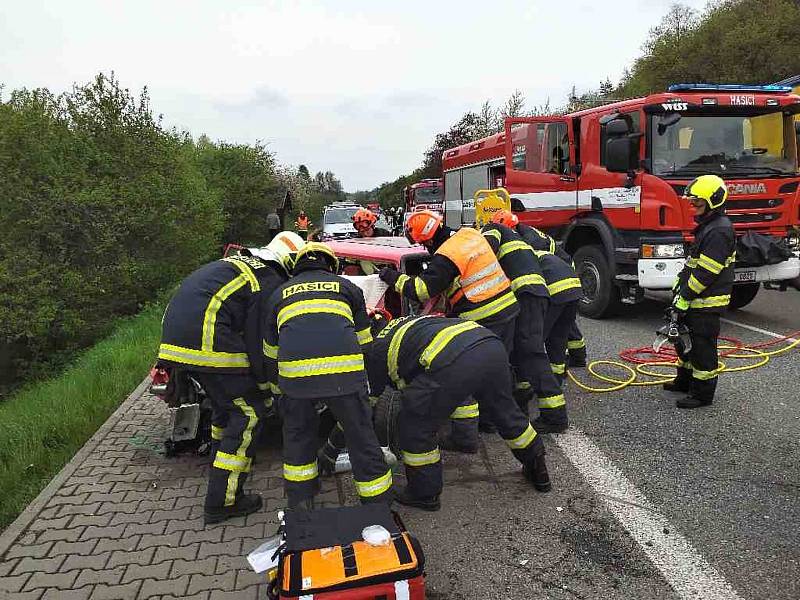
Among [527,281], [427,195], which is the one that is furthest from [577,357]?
[427,195]

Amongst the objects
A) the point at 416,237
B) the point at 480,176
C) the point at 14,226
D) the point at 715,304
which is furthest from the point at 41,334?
the point at 715,304

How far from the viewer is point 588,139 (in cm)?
768

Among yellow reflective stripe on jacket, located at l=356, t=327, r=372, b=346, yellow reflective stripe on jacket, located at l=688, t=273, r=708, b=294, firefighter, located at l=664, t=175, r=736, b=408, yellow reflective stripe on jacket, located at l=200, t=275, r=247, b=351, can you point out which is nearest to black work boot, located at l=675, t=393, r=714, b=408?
firefighter, located at l=664, t=175, r=736, b=408

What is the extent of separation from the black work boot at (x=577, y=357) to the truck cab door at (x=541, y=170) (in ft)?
8.91

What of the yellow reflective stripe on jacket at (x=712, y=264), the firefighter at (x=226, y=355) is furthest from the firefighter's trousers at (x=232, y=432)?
the yellow reflective stripe on jacket at (x=712, y=264)

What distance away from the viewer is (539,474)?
365 centimetres

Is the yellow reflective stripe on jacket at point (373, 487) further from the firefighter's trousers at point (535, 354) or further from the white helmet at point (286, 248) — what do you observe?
the firefighter's trousers at point (535, 354)

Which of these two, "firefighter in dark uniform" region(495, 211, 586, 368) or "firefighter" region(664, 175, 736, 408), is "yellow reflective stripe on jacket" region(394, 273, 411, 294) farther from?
"firefighter" region(664, 175, 736, 408)

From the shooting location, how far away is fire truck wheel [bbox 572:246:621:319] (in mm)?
7688

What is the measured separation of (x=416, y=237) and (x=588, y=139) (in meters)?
4.11

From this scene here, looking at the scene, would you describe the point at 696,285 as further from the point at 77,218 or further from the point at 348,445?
the point at 77,218

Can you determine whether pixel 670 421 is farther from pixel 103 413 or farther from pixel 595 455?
pixel 103 413

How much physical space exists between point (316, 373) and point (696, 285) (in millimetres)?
3259

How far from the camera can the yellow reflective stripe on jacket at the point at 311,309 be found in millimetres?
3086
